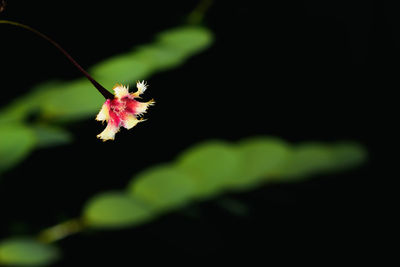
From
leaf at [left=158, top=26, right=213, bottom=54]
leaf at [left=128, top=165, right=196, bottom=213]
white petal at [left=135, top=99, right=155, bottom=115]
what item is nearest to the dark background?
leaf at [left=128, top=165, right=196, bottom=213]

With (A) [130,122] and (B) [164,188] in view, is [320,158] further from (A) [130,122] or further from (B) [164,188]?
(A) [130,122]

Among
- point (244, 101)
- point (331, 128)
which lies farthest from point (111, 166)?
point (331, 128)

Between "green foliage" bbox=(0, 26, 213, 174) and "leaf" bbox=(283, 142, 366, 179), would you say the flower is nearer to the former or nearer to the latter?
"green foliage" bbox=(0, 26, 213, 174)

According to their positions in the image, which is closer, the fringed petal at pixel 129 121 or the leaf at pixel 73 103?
the fringed petal at pixel 129 121

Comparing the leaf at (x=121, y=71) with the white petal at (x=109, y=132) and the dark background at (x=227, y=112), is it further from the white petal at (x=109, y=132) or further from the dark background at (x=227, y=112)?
the white petal at (x=109, y=132)

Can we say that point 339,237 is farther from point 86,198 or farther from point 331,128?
point 86,198

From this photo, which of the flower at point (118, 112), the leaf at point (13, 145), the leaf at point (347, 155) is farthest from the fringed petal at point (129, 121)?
the leaf at point (347, 155)
